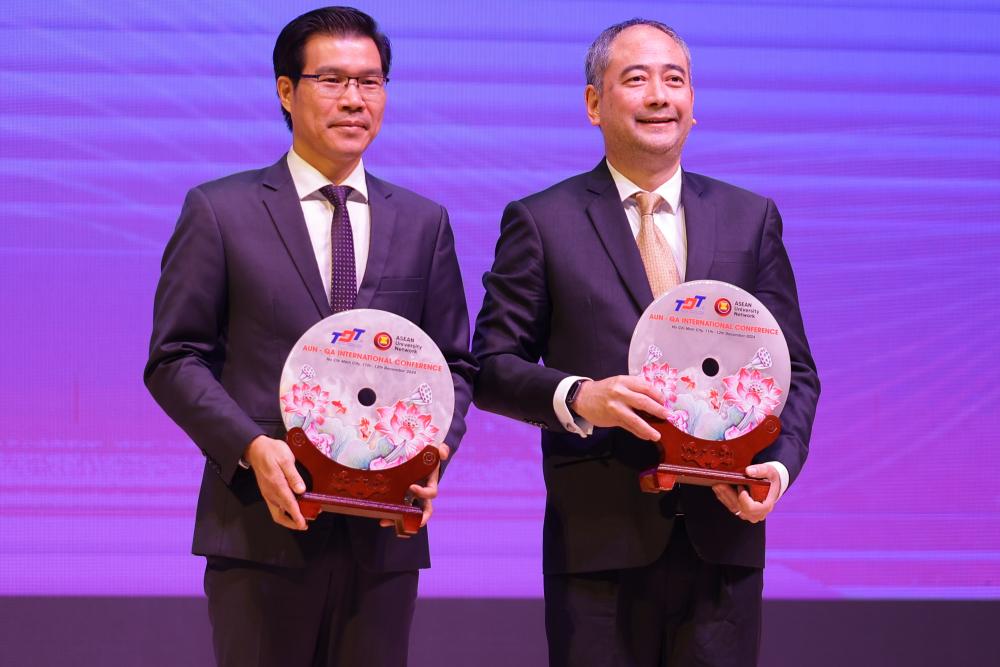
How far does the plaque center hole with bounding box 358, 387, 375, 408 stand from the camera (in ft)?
6.53

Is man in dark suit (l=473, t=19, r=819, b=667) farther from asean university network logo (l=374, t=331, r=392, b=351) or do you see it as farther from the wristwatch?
asean university network logo (l=374, t=331, r=392, b=351)

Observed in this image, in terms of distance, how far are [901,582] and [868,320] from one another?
30.0 inches

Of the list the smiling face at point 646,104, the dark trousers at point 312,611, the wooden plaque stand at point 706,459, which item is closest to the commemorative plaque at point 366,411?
the dark trousers at point 312,611

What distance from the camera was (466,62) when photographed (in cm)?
346

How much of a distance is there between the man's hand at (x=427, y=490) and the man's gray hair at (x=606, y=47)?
82cm

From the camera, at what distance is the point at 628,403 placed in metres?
1.97

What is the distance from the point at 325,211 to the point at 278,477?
0.54 meters

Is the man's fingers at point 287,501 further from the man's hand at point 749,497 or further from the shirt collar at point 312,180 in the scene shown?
the man's hand at point 749,497

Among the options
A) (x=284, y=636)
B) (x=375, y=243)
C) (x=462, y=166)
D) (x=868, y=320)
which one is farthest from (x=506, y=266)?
(x=868, y=320)

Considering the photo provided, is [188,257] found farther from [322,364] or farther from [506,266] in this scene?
[506,266]

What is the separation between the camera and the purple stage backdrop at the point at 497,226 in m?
3.33

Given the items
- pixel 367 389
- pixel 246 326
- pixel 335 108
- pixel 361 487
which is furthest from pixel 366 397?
pixel 335 108

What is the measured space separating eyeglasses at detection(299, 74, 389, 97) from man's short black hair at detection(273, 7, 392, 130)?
0.05m

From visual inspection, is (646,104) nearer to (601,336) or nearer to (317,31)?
(601,336)
